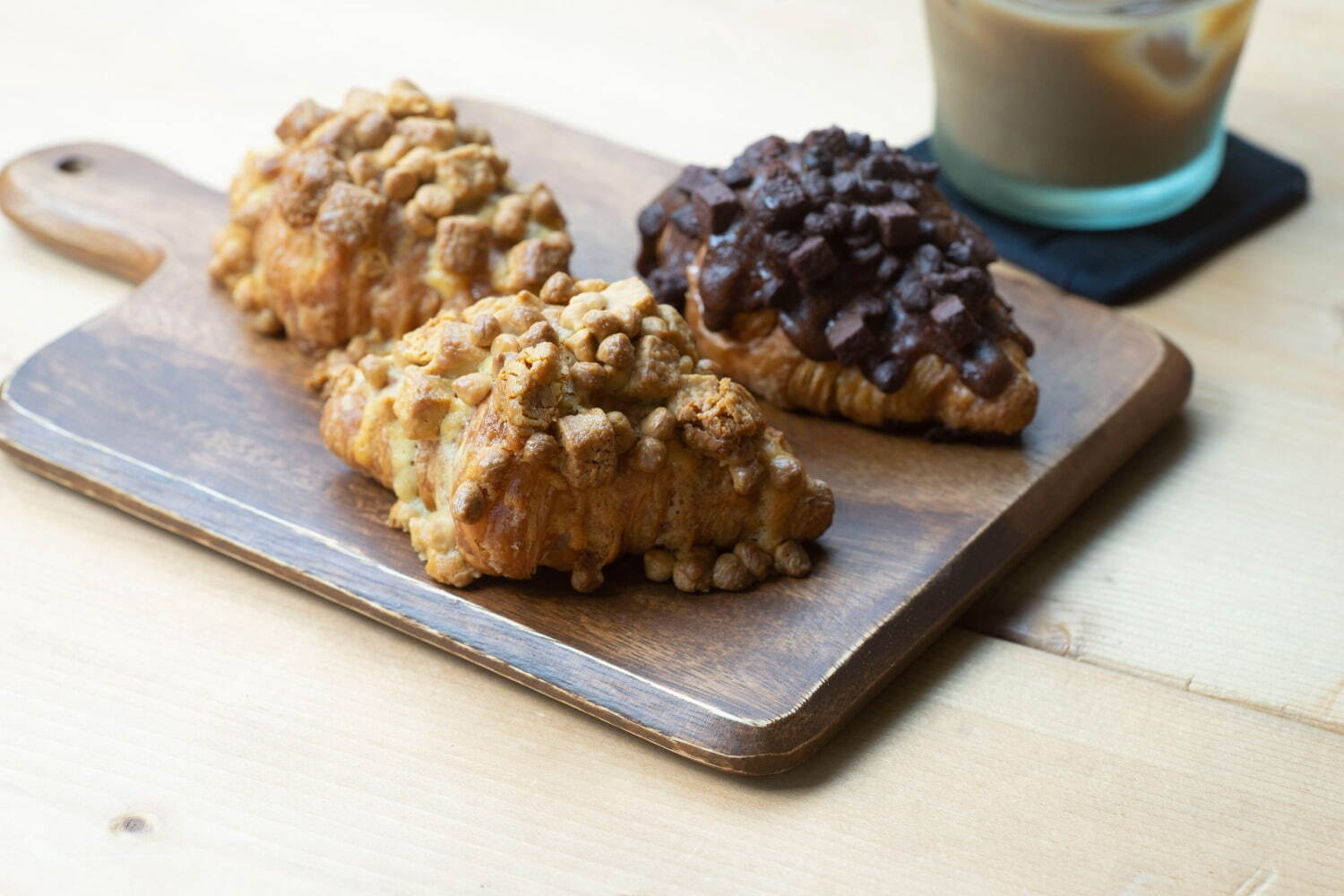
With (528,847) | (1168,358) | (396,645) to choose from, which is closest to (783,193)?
(1168,358)

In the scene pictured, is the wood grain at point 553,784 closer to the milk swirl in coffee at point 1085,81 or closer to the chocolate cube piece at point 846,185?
the chocolate cube piece at point 846,185

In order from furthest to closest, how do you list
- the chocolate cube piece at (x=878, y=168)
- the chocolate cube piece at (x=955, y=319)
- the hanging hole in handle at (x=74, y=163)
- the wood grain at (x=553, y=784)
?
1. the hanging hole in handle at (x=74, y=163)
2. the chocolate cube piece at (x=878, y=168)
3. the chocolate cube piece at (x=955, y=319)
4. the wood grain at (x=553, y=784)

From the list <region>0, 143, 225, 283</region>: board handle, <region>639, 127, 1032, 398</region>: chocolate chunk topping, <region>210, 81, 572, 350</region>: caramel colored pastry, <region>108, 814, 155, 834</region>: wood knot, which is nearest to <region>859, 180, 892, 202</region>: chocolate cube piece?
<region>639, 127, 1032, 398</region>: chocolate chunk topping

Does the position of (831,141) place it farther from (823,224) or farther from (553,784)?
(553,784)

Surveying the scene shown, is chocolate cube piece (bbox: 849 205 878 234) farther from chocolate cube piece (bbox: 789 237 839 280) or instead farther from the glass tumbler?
the glass tumbler

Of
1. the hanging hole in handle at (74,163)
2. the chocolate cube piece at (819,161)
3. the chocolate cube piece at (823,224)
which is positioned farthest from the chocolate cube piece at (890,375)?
the hanging hole in handle at (74,163)
